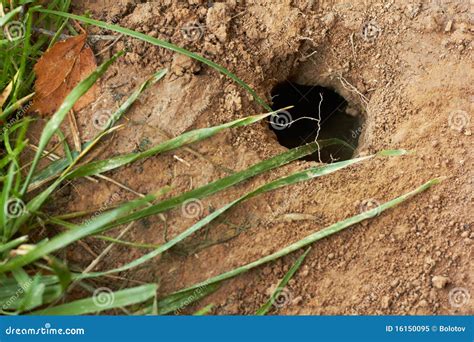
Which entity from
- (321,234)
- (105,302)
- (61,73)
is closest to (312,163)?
(321,234)

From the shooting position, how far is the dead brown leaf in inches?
88.2

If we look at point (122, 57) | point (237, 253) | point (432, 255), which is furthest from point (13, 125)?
point (432, 255)

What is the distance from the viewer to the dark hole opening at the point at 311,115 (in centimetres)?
259

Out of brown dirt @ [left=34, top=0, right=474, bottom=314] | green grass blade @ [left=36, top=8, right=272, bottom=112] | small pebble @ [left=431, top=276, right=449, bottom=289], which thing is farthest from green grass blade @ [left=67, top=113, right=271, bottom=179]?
small pebble @ [left=431, top=276, right=449, bottom=289]

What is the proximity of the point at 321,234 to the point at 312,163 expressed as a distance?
0.96 feet

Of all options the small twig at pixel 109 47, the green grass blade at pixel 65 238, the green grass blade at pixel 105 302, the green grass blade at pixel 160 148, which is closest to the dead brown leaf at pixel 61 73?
the small twig at pixel 109 47

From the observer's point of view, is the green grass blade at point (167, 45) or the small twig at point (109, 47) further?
the small twig at point (109, 47)

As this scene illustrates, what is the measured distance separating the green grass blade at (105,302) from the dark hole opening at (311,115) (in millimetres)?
1021

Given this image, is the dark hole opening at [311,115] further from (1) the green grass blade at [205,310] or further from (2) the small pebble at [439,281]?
(1) the green grass blade at [205,310]

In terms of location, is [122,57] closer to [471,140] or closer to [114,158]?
[114,158]

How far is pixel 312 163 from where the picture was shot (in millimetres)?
2166

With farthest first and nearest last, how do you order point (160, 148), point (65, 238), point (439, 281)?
point (160, 148) < point (439, 281) < point (65, 238)

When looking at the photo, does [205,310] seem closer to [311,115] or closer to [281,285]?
[281,285]

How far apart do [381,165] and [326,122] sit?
2.09 ft
